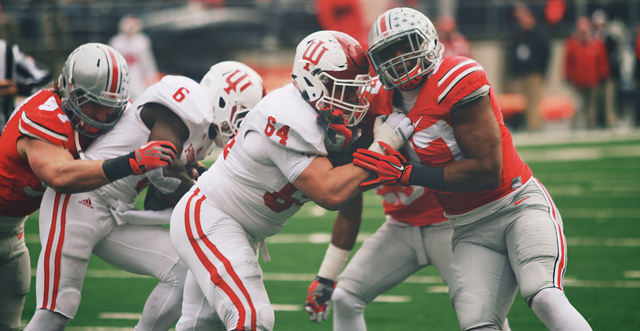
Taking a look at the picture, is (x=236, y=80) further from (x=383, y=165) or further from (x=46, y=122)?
(x=383, y=165)

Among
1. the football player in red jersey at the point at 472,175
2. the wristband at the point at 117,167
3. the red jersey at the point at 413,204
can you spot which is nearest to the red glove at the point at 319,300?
the red jersey at the point at 413,204

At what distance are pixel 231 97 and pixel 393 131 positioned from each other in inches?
44.0

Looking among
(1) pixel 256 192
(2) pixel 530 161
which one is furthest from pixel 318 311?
(2) pixel 530 161

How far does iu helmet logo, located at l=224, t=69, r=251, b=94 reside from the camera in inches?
184

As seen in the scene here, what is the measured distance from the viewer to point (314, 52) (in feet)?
12.6

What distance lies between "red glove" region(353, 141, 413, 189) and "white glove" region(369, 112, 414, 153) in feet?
0.13

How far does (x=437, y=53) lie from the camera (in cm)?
395

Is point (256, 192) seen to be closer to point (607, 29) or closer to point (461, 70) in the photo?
point (461, 70)

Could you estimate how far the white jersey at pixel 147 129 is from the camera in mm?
4359

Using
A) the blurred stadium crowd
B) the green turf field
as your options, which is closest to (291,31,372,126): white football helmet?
the green turf field

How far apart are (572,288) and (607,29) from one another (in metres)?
11.2

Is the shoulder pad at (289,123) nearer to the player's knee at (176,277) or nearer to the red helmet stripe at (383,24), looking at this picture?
the red helmet stripe at (383,24)

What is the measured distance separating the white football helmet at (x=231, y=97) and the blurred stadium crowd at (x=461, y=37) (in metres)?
9.76

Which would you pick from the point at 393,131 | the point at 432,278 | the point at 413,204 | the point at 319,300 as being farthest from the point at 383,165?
the point at 432,278
